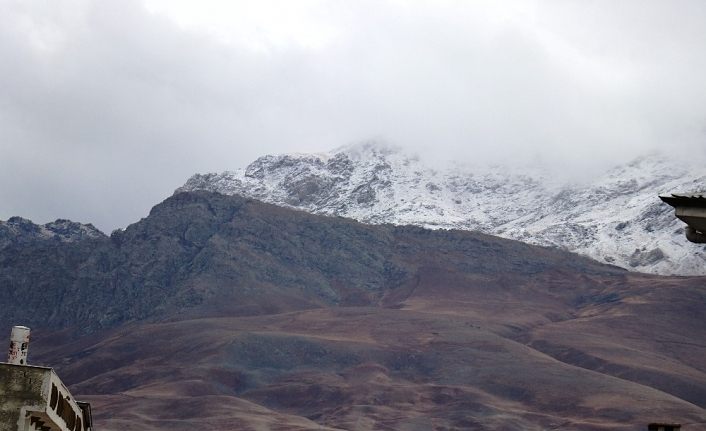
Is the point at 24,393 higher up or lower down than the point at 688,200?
lower down

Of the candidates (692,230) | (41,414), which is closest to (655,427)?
(692,230)

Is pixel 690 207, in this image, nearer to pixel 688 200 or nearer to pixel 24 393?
pixel 688 200

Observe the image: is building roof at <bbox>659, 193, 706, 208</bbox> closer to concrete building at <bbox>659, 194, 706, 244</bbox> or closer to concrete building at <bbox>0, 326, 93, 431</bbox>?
concrete building at <bbox>659, 194, 706, 244</bbox>

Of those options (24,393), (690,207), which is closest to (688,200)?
(690,207)

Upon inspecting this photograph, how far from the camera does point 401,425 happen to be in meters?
196

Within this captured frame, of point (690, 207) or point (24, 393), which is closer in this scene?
point (690, 207)

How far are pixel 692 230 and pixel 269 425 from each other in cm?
17928

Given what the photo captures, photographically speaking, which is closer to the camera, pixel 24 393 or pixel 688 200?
pixel 688 200

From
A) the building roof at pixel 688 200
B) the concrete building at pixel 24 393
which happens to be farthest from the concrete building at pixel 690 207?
the concrete building at pixel 24 393

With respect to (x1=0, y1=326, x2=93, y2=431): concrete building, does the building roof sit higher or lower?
higher

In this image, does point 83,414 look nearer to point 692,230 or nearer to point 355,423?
point 692,230

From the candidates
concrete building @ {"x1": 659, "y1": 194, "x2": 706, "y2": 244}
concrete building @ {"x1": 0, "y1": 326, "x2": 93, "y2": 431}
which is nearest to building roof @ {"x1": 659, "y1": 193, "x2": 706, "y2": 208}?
concrete building @ {"x1": 659, "y1": 194, "x2": 706, "y2": 244}

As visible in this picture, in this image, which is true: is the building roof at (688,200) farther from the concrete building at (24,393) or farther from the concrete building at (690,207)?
the concrete building at (24,393)

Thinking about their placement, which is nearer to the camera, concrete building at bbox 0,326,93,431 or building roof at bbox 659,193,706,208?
building roof at bbox 659,193,706,208
